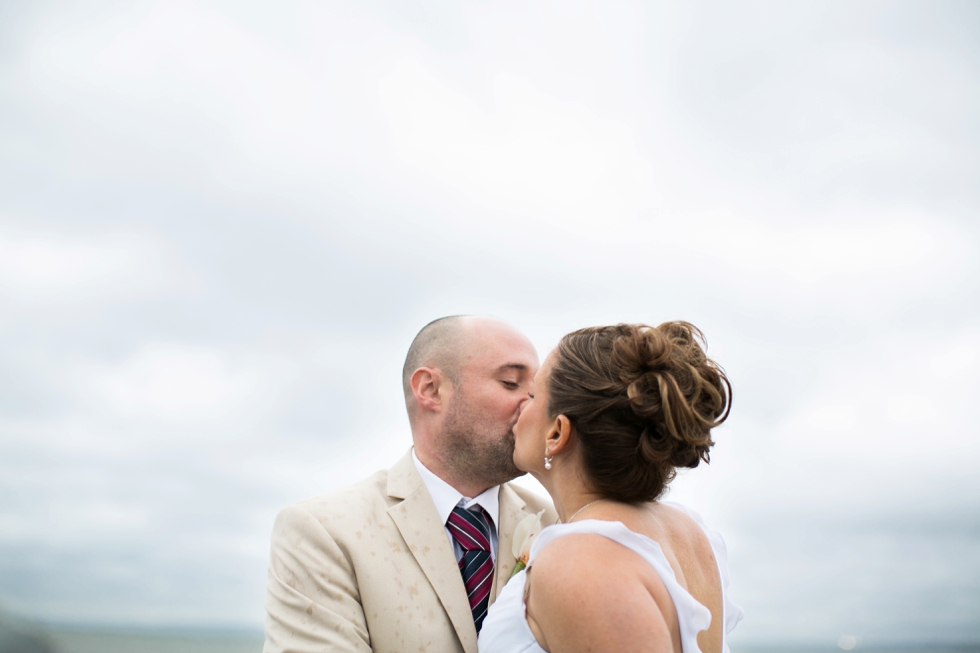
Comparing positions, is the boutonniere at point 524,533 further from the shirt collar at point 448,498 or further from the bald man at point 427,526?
the shirt collar at point 448,498

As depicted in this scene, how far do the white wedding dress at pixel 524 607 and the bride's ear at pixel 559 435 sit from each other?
458 millimetres

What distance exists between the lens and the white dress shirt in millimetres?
5238

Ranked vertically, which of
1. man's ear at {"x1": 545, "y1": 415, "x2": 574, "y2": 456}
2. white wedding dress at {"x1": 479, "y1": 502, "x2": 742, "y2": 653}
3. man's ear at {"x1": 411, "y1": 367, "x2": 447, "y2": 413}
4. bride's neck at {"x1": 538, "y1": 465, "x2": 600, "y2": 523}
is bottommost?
white wedding dress at {"x1": 479, "y1": 502, "x2": 742, "y2": 653}

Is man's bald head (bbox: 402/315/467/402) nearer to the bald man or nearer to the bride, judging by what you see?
the bald man

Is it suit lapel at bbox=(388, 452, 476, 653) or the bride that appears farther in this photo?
suit lapel at bbox=(388, 452, 476, 653)

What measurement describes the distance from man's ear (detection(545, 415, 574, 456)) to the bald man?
162 centimetres

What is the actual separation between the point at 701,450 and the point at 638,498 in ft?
1.31

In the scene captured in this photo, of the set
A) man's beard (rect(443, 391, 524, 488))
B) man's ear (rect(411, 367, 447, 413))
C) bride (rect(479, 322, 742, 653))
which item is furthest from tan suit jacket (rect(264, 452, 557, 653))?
bride (rect(479, 322, 742, 653))

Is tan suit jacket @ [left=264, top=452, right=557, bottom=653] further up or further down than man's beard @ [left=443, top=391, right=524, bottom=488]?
further down

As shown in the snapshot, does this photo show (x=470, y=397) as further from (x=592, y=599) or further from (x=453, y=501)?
(x=592, y=599)

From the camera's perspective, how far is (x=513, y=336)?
5969mm

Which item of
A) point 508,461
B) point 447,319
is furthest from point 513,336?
point 508,461

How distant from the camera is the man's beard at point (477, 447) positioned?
5488 millimetres

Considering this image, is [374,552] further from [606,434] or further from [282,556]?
[606,434]
